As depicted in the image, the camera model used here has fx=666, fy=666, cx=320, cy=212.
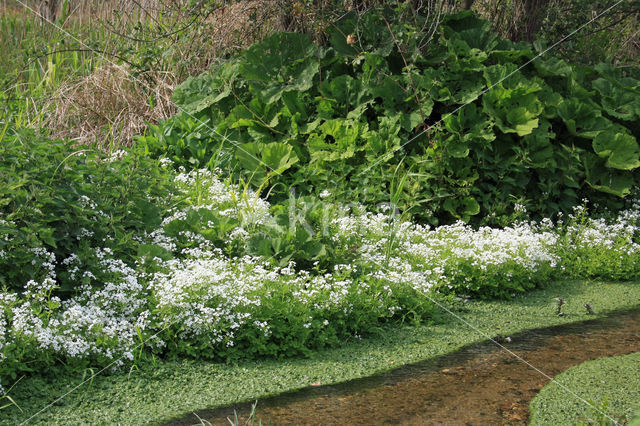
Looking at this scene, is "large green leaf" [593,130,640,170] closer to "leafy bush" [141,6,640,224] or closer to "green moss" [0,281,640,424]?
"leafy bush" [141,6,640,224]

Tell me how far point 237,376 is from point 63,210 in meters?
1.39

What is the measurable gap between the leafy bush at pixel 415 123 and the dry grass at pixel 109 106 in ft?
1.69

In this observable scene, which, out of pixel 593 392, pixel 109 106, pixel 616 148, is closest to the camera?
pixel 593 392

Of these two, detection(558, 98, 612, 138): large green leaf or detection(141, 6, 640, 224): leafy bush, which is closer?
detection(141, 6, 640, 224): leafy bush

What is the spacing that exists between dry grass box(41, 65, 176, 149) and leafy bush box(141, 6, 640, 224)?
0.52 m

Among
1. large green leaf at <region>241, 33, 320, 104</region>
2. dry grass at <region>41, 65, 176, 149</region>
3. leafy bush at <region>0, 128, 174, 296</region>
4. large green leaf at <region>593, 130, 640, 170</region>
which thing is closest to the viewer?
leafy bush at <region>0, 128, 174, 296</region>

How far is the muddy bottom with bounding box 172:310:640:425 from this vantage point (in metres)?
2.94

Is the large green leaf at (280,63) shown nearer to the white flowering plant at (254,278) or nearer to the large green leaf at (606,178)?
the white flowering plant at (254,278)

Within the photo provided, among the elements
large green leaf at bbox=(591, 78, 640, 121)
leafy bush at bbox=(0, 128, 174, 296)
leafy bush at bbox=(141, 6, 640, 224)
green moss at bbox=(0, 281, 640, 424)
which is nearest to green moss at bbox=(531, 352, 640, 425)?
green moss at bbox=(0, 281, 640, 424)

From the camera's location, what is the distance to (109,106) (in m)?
7.14

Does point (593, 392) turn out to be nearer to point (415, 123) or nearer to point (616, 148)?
point (415, 123)

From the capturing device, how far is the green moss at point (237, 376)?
9.59ft

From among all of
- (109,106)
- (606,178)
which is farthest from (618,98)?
(109,106)

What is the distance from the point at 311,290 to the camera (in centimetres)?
390
